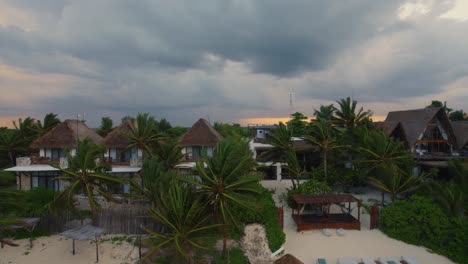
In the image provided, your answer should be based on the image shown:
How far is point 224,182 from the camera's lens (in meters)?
13.0

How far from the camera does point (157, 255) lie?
14844 millimetres

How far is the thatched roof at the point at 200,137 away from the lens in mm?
27047

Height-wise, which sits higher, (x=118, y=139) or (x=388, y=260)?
(x=118, y=139)

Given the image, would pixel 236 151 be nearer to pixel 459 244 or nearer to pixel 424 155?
pixel 459 244

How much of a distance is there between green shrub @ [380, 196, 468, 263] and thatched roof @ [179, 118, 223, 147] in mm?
15307

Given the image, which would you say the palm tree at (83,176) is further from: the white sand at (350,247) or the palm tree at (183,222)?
the white sand at (350,247)

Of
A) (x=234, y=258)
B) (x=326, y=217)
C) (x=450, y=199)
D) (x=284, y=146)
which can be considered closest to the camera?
(x=234, y=258)

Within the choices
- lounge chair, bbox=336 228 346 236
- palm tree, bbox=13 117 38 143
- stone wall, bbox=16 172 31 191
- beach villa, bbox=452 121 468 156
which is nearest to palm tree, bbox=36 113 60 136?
palm tree, bbox=13 117 38 143

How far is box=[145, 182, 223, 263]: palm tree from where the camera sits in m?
11.9

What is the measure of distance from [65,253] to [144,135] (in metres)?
10.1

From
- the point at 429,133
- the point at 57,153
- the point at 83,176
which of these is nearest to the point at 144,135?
the point at 83,176

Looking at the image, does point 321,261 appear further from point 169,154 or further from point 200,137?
point 200,137

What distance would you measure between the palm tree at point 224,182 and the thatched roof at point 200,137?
13.5 m

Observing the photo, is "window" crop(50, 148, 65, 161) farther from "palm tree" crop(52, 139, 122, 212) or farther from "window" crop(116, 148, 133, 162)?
"palm tree" crop(52, 139, 122, 212)
